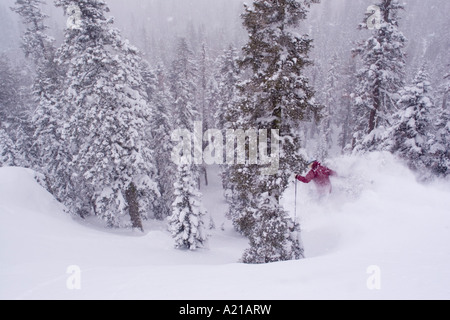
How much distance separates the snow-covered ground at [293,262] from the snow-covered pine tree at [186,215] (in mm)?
790

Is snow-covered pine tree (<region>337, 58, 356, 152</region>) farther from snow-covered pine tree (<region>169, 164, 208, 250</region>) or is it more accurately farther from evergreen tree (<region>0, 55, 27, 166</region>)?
evergreen tree (<region>0, 55, 27, 166</region>)

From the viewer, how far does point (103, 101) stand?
47.3 ft

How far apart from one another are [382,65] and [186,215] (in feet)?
47.5

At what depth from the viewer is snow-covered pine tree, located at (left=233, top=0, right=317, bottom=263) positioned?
905 centimetres

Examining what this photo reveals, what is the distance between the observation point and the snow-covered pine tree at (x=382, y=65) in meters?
14.6

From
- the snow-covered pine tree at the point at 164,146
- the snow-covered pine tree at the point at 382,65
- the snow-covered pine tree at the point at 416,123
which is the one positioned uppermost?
the snow-covered pine tree at the point at 382,65

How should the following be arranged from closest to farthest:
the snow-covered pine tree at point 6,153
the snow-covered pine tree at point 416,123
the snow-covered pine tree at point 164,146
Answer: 1. the snow-covered pine tree at point 416,123
2. the snow-covered pine tree at point 6,153
3. the snow-covered pine tree at point 164,146

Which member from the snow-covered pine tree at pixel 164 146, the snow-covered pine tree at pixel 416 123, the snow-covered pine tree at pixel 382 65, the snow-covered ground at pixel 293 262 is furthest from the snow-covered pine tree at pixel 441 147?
the snow-covered pine tree at pixel 164 146

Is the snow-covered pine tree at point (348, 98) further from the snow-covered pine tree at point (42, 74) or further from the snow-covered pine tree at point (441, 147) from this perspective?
the snow-covered pine tree at point (42, 74)

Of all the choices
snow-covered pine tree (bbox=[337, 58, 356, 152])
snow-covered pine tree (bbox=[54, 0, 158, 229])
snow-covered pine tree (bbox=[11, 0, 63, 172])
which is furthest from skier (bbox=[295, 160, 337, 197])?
snow-covered pine tree (bbox=[337, 58, 356, 152])

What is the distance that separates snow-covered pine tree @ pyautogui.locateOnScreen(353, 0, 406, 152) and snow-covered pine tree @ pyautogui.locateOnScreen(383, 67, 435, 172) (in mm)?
809

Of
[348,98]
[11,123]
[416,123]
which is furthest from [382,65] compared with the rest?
[11,123]
